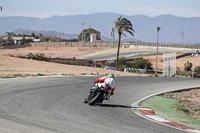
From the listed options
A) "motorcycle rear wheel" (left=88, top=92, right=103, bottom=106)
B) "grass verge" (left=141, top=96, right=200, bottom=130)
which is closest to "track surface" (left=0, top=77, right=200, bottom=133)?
"motorcycle rear wheel" (left=88, top=92, right=103, bottom=106)

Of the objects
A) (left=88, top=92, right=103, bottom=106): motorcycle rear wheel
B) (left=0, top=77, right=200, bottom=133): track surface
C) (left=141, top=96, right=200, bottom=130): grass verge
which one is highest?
(left=88, top=92, right=103, bottom=106): motorcycle rear wheel

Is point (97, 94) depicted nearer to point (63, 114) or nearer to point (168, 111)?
point (63, 114)

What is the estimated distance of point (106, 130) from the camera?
31.5 ft

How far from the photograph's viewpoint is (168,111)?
15.2 m

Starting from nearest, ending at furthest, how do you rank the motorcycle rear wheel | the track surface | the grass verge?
1. the track surface
2. the grass verge
3. the motorcycle rear wheel

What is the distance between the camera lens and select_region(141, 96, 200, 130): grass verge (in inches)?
494

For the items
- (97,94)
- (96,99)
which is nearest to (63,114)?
(96,99)

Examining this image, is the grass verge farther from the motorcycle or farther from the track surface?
the motorcycle

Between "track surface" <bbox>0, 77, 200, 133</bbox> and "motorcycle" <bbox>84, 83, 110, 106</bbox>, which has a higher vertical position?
"motorcycle" <bbox>84, 83, 110, 106</bbox>

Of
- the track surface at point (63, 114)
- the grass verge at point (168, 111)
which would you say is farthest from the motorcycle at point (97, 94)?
the grass verge at point (168, 111)

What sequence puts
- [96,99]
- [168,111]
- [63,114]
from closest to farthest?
1. [63,114]
2. [96,99]
3. [168,111]

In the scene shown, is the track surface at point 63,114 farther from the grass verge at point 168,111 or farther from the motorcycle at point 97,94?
A: the grass verge at point 168,111

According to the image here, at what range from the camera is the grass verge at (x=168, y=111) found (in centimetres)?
1256

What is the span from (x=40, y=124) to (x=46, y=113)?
6.11 feet
